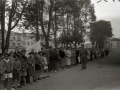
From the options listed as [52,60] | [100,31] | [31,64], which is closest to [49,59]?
[52,60]

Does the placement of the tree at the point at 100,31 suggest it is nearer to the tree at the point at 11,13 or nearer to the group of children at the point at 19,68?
the tree at the point at 11,13

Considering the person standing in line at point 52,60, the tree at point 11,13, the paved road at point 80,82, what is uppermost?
the tree at point 11,13

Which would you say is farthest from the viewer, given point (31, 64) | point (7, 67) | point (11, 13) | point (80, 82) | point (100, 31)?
point (100, 31)

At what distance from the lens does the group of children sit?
987cm

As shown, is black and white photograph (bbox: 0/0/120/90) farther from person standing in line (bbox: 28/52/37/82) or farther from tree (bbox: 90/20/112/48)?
tree (bbox: 90/20/112/48)

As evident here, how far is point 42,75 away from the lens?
13.7 metres

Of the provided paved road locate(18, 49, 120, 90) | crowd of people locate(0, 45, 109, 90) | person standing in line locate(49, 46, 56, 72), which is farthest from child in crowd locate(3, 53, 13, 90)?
person standing in line locate(49, 46, 56, 72)

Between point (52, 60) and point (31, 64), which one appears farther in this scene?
point (52, 60)

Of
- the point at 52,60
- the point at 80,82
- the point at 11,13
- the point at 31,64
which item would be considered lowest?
the point at 80,82

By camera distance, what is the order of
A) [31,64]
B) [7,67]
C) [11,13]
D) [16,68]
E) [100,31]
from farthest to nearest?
[100,31]
[11,13]
[31,64]
[16,68]
[7,67]

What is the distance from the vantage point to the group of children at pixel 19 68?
9.87m

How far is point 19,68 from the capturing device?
10758 millimetres

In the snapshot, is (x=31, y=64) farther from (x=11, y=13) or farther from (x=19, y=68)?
(x=11, y=13)

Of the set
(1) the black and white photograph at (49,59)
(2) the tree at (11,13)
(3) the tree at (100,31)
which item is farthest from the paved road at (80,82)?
(3) the tree at (100,31)
